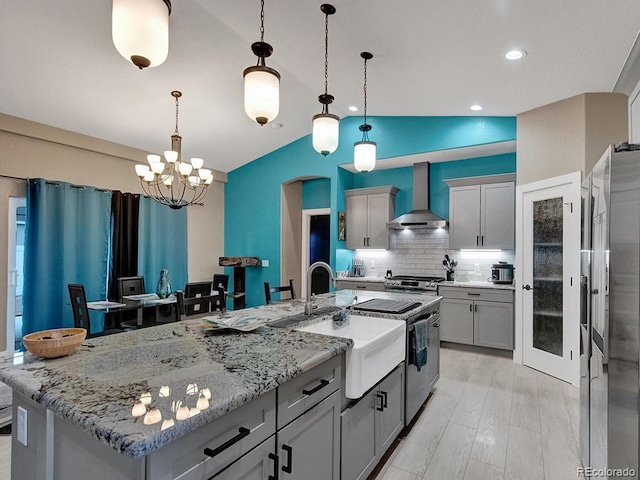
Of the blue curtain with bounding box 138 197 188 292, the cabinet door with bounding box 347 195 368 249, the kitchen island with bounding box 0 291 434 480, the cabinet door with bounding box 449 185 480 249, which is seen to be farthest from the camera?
the cabinet door with bounding box 347 195 368 249

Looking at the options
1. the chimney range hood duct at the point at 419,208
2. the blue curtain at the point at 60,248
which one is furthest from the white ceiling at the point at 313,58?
the chimney range hood duct at the point at 419,208

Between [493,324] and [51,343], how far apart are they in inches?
179

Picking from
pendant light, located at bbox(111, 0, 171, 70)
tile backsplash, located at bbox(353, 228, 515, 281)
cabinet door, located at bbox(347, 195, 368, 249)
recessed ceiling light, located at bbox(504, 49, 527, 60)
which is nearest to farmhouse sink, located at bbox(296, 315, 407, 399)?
pendant light, located at bbox(111, 0, 171, 70)

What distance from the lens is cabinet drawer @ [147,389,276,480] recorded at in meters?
Result: 0.90

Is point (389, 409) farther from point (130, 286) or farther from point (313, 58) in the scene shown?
point (130, 286)

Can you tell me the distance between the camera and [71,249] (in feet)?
15.1

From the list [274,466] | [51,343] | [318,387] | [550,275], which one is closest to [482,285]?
[550,275]

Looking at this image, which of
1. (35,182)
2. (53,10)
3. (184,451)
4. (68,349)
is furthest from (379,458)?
(35,182)

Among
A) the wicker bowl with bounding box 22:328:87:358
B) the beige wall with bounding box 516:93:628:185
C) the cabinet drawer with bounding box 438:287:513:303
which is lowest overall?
the cabinet drawer with bounding box 438:287:513:303

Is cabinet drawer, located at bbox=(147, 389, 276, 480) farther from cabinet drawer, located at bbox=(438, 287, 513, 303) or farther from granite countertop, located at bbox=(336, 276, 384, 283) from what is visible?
granite countertop, located at bbox=(336, 276, 384, 283)

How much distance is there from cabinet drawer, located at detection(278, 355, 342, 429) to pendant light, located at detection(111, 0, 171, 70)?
1.40 m

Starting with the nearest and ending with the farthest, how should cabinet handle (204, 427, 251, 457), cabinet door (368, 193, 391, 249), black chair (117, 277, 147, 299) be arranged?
cabinet handle (204, 427, 251, 457), black chair (117, 277, 147, 299), cabinet door (368, 193, 391, 249)

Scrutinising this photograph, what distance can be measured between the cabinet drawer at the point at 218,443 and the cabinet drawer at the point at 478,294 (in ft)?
13.1

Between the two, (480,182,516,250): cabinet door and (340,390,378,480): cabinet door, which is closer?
(340,390,378,480): cabinet door
